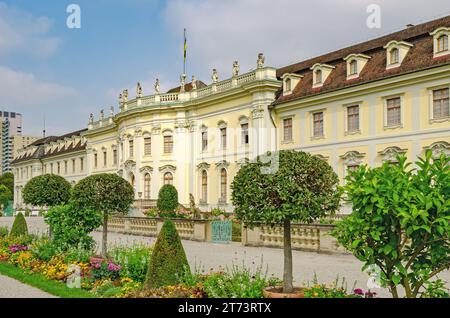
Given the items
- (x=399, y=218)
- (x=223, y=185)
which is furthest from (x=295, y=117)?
(x=399, y=218)

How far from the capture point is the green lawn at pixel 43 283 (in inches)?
363

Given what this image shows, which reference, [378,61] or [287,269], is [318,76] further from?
[287,269]

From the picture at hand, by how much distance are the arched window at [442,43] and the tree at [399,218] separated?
18.3 metres

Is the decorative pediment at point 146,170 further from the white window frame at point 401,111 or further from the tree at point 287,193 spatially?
the tree at point 287,193

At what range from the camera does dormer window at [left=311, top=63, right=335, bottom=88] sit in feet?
94.5

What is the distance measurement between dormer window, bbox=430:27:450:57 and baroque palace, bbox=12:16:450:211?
43mm

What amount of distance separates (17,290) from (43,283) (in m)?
0.67

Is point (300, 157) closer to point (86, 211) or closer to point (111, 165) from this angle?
point (86, 211)

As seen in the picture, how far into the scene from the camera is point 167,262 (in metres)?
8.89

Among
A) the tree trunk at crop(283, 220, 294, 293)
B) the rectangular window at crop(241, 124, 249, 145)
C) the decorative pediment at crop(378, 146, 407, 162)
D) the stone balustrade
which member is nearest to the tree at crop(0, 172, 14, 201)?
the rectangular window at crop(241, 124, 249, 145)

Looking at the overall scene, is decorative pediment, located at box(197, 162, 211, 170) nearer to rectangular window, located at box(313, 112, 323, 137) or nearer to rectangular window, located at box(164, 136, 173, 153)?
rectangular window, located at box(164, 136, 173, 153)
